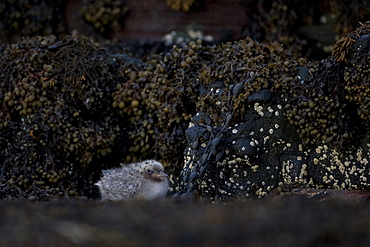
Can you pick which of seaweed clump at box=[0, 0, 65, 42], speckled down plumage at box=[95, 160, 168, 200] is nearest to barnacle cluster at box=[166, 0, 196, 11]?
seaweed clump at box=[0, 0, 65, 42]

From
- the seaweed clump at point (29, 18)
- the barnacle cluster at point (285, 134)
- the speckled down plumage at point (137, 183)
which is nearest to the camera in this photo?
the barnacle cluster at point (285, 134)

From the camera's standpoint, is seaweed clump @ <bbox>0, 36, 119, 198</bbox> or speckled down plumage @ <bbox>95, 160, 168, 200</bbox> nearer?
speckled down plumage @ <bbox>95, 160, 168, 200</bbox>

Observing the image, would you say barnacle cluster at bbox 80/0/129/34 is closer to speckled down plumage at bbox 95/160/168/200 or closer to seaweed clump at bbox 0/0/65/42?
seaweed clump at bbox 0/0/65/42

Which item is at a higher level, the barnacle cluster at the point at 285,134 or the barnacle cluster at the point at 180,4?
the barnacle cluster at the point at 180,4

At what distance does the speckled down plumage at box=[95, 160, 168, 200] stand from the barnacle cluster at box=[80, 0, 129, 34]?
9.82 feet

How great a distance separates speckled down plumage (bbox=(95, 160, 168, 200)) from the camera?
4.65m

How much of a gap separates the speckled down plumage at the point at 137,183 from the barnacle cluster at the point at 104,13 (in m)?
2.99

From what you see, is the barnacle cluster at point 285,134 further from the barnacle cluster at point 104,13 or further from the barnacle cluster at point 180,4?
the barnacle cluster at point 104,13

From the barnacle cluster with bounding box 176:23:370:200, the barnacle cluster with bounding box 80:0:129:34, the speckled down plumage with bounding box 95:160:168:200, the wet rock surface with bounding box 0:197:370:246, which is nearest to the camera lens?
the wet rock surface with bounding box 0:197:370:246

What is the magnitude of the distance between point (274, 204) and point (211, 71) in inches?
89.5

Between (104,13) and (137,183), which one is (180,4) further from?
(137,183)

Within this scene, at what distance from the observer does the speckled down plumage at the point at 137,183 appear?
15.3 feet

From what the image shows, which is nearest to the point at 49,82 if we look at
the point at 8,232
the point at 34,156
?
the point at 34,156

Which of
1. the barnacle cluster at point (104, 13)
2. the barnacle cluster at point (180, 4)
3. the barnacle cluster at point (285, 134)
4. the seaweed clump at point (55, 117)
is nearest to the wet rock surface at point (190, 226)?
the barnacle cluster at point (285, 134)
